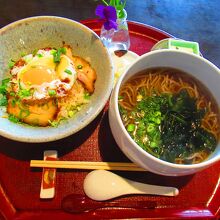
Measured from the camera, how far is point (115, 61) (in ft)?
4.77

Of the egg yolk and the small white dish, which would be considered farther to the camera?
the small white dish

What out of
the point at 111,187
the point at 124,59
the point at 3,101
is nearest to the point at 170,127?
the point at 111,187

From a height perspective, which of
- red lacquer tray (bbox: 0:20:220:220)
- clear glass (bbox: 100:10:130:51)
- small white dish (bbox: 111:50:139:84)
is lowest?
red lacquer tray (bbox: 0:20:220:220)

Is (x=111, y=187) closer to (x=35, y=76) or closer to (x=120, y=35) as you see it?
(x=35, y=76)

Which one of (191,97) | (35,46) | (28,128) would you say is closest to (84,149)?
(28,128)

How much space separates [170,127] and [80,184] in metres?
0.42

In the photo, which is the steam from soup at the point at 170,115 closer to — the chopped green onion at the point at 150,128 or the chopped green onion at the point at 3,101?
the chopped green onion at the point at 150,128

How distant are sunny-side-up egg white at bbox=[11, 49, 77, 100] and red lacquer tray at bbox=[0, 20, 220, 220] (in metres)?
0.23

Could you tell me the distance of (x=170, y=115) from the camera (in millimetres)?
1095

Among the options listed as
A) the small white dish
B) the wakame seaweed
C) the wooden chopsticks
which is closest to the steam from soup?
the wakame seaweed

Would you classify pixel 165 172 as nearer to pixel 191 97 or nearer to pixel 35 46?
pixel 191 97

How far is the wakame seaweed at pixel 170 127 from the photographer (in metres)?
1.04

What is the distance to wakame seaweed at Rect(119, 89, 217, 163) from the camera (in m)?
1.04

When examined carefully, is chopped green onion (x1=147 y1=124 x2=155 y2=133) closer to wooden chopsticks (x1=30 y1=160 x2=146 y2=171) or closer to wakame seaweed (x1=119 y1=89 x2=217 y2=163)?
wakame seaweed (x1=119 y1=89 x2=217 y2=163)
